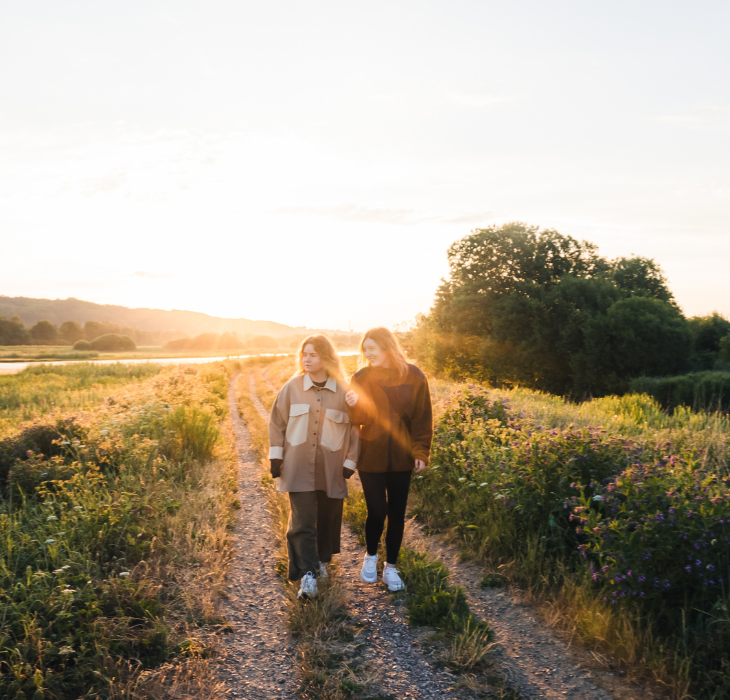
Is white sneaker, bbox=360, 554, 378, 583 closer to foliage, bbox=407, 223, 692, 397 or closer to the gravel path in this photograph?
the gravel path

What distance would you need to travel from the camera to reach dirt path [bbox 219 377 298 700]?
3.19 m

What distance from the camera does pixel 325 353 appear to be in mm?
4449

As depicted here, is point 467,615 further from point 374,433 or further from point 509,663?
point 374,433

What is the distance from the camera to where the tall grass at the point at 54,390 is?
12.1 meters

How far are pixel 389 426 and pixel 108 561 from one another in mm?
2796

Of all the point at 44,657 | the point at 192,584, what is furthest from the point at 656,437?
the point at 44,657

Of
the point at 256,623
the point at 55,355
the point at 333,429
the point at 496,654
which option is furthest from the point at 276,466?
the point at 55,355

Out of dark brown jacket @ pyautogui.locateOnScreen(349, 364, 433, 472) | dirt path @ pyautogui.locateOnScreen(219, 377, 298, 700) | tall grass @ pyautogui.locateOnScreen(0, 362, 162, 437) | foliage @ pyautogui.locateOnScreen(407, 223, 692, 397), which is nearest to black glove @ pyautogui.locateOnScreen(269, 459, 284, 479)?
dark brown jacket @ pyautogui.locateOnScreen(349, 364, 433, 472)

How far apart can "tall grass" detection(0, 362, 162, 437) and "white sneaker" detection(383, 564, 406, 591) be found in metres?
6.36

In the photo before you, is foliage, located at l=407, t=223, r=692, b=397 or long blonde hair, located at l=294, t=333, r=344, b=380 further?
foliage, located at l=407, t=223, r=692, b=397

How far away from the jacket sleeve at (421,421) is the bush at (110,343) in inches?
2659

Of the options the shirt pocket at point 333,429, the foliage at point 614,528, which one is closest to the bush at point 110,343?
the shirt pocket at point 333,429

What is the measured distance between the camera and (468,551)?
5.08 meters

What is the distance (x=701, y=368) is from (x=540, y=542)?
2868cm
